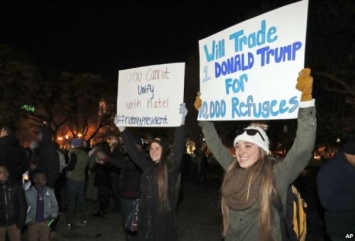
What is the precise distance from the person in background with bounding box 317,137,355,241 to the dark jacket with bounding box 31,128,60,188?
16.9 feet

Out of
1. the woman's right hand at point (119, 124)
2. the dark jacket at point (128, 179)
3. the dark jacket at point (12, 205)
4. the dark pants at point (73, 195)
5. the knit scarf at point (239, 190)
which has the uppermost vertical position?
the woman's right hand at point (119, 124)

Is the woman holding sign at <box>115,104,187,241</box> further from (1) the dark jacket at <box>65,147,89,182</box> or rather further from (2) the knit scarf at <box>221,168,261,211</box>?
(1) the dark jacket at <box>65,147,89,182</box>

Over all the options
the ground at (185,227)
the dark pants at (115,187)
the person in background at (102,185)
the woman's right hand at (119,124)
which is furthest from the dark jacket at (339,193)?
the person in background at (102,185)

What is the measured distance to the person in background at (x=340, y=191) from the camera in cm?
411

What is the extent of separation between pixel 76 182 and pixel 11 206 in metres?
3.02

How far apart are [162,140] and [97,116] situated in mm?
40353

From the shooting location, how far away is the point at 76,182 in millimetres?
8977

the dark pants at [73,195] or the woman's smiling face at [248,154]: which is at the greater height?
the woman's smiling face at [248,154]

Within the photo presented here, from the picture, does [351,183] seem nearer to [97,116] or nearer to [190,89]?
[190,89]

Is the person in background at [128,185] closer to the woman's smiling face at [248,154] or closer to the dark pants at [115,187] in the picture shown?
the woman's smiling face at [248,154]

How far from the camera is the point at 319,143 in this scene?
15641mm

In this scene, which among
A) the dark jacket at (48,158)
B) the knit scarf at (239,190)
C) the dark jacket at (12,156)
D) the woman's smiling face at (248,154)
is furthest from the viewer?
the dark jacket at (48,158)

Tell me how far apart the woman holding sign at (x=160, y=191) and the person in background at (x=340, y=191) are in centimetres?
153

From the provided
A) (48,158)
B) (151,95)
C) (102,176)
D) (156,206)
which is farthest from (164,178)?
(102,176)
